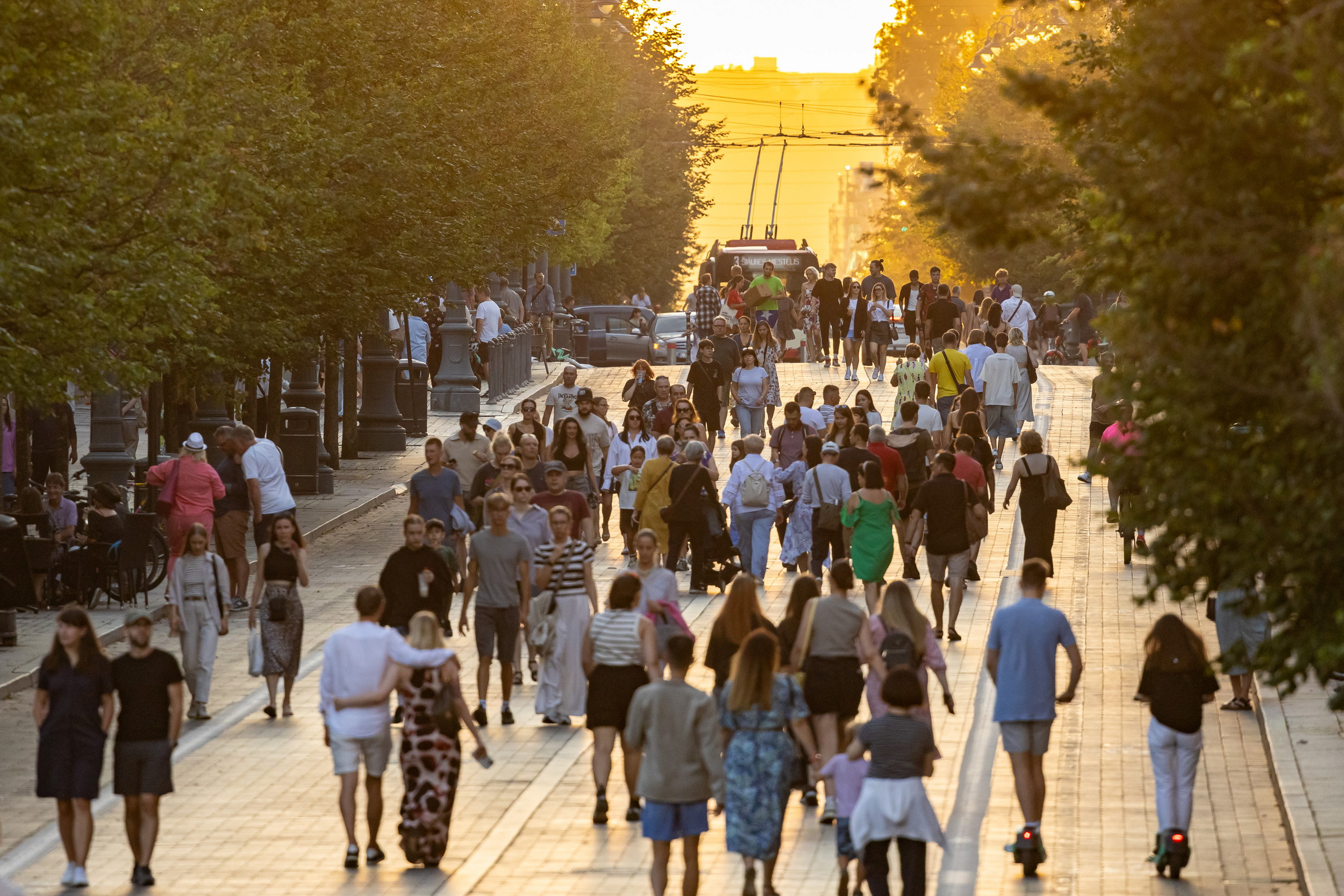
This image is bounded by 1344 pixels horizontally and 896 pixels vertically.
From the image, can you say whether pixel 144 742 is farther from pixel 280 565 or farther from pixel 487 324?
pixel 487 324

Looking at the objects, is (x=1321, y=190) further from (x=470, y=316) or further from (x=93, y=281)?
(x=470, y=316)

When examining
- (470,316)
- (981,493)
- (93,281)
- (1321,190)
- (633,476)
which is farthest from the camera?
(470,316)

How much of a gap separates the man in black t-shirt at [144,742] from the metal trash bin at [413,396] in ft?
78.1

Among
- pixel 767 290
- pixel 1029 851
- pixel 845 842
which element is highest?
pixel 767 290

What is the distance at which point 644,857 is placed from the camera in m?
12.5

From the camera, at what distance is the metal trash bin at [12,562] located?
19.6 meters

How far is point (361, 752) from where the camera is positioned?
12445 mm

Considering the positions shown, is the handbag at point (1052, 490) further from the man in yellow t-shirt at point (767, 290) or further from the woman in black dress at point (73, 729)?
the man in yellow t-shirt at point (767, 290)

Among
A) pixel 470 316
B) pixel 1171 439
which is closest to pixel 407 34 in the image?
pixel 470 316

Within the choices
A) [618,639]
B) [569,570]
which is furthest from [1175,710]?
[569,570]

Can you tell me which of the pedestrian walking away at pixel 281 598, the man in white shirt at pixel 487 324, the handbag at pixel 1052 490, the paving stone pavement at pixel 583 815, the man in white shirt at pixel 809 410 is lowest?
the paving stone pavement at pixel 583 815

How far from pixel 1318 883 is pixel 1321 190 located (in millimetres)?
4728

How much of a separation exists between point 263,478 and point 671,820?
11007 mm

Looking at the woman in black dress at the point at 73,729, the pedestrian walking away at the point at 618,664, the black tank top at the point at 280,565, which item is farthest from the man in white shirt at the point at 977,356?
the woman in black dress at the point at 73,729
